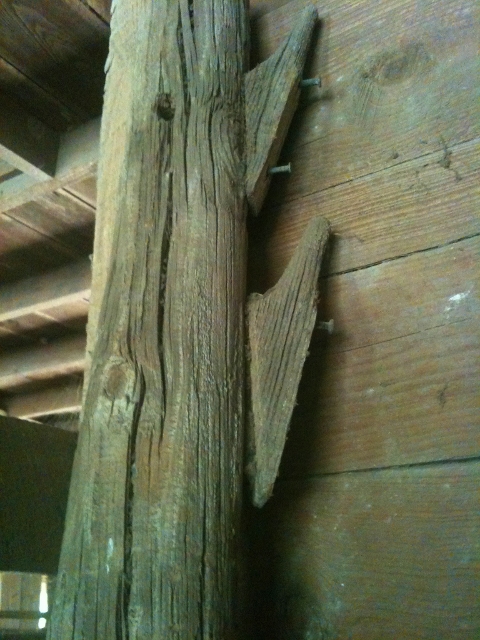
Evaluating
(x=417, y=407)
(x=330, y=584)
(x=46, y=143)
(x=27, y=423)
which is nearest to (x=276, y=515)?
(x=330, y=584)

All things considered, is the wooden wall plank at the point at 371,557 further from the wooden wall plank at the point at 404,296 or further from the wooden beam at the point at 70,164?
the wooden beam at the point at 70,164

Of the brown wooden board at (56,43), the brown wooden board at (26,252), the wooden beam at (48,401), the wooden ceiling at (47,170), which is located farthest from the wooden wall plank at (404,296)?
the wooden beam at (48,401)

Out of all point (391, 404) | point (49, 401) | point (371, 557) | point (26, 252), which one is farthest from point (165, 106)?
point (49, 401)

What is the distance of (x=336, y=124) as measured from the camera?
99 cm

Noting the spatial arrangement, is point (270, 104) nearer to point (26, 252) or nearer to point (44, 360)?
point (26, 252)

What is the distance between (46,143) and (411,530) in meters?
1.63

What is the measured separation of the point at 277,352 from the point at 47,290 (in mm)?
2286

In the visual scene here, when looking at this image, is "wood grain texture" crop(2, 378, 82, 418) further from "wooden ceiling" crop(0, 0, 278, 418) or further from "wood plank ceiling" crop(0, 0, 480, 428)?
"wood plank ceiling" crop(0, 0, 480, 428)

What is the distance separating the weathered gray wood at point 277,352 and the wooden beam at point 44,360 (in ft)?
9.42

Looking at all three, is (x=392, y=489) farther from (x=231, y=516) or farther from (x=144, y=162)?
(x=144, y=162)

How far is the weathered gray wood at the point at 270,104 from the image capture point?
0.96 metres

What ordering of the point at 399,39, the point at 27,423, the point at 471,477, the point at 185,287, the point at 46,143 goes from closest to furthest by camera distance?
the point at 471,477 < the point at 185,287 < the point at 399,39 < the point at 27,423 < the point at 46,143

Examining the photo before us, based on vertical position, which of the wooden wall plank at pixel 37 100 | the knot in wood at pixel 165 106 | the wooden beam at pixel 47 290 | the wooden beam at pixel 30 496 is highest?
the wooden beam at pixel 47 290

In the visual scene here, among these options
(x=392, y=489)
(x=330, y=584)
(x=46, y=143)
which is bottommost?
(x=330, y=584)
